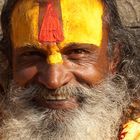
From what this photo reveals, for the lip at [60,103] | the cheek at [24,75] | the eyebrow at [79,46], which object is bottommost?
the lip at [60,103]

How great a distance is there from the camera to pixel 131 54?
2988 millimetres

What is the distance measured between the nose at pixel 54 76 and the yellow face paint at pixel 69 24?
0.04m

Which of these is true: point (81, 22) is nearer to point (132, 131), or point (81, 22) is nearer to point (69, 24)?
point (69, 24)

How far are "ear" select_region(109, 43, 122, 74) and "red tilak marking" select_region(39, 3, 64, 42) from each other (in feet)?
1.20

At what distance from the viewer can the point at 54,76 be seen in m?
2.49

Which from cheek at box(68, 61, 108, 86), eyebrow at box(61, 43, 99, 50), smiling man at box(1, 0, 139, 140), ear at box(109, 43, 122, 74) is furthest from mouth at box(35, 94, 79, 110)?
ear at box(109, 43, 122, 74)

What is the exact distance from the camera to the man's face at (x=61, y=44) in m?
2.56

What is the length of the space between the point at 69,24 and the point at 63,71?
22cm

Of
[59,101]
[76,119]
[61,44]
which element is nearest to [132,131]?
[76,119]

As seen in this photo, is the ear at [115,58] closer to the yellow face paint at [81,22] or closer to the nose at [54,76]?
the yellow face paint at [81,22]

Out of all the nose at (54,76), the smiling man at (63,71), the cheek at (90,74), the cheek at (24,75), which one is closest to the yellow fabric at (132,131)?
the smiling man at (63,71)

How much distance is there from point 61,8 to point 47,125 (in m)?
0.55

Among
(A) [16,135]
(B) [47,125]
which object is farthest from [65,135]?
(A) [16,135]

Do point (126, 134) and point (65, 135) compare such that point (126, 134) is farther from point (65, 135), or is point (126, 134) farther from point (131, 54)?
point (131, 54)
